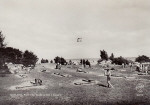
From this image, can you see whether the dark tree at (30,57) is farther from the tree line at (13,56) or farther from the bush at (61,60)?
the bush at (61,60)

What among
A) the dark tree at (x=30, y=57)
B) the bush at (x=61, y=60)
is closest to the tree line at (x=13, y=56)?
the dark tree at (x=30, y=57)

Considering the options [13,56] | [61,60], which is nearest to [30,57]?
[13,56]

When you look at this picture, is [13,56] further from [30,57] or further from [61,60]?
[61,60]

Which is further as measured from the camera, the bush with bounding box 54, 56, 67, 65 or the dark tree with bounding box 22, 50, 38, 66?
the bush with bounding box 54, 56, 67, 65

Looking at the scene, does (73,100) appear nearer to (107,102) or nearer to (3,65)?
(107,102)

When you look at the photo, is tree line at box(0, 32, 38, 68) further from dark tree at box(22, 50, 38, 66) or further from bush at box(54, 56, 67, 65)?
bush at box(54, 56, 67, 65)

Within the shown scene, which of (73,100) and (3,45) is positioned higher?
(3,45)

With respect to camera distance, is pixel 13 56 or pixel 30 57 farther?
pixel 30 57

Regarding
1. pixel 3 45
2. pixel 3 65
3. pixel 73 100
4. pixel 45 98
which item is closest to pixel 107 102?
pixel 73 100

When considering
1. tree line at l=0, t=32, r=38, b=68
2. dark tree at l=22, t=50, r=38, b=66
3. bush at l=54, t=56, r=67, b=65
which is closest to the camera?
tree line at l=0, t=32, r=38, b=68

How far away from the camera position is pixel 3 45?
58.3 m

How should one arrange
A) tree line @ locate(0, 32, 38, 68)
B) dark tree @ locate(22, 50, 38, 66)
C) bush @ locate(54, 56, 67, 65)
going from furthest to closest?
bush @ locate(54, 56, 67, 65)
dark tree @ locate(22, 50, 38, 66)
tree line @ locate(0, 32, 38, 68)

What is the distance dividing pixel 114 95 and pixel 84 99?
3081 mm

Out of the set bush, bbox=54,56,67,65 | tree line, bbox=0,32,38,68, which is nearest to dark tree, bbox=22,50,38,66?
tree line, bbox=0,32,38,68
